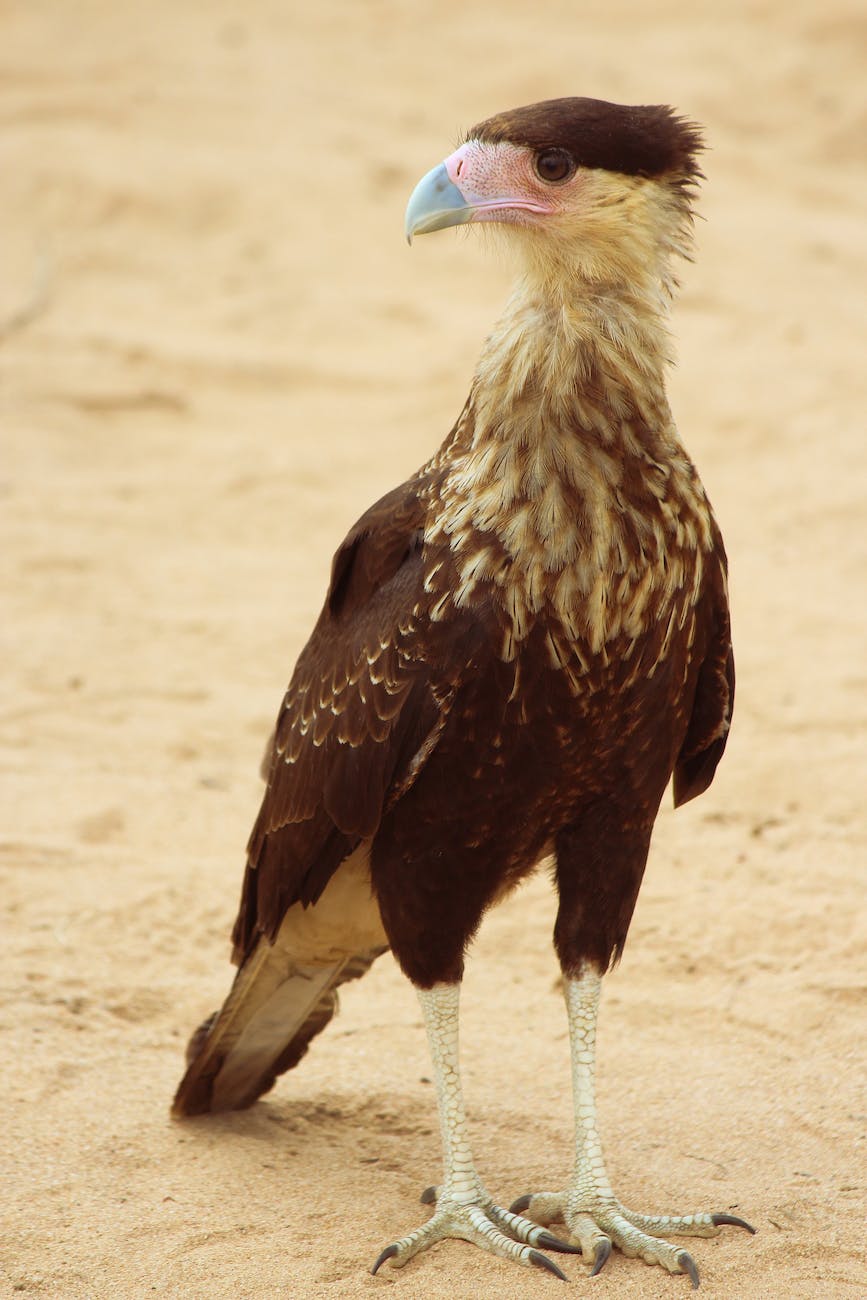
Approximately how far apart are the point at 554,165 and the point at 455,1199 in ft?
7.57

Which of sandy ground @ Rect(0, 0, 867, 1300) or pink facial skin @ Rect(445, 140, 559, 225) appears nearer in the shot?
pink facial skin @ Rect(445, 140, 559, 225)

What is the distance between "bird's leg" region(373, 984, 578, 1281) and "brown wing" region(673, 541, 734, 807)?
2.66 feet

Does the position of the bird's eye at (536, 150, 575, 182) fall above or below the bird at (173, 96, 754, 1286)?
above

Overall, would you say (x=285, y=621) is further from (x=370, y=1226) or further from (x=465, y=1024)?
(x=370, y=1226)

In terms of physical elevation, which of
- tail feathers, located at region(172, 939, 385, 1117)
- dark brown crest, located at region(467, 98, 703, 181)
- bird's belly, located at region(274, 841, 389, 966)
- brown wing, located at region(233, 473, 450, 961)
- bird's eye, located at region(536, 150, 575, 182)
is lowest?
tail feathers, located at region(172, 939, 385, 1117)

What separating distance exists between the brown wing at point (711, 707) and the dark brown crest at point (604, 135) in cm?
85

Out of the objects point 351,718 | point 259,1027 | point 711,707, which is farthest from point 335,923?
point 711,707

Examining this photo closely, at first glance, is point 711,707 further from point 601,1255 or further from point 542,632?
point 601,1255

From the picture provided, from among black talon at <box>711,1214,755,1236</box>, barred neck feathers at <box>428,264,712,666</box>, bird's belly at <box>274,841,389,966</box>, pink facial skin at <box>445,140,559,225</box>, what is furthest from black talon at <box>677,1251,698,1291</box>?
pink facial skin at <box>445,140,559,225</box>

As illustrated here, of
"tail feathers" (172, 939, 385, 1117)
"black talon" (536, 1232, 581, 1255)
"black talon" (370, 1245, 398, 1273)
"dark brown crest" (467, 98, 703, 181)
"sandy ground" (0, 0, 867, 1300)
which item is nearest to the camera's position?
"dark brown crest" (467, 98, 703, 181)

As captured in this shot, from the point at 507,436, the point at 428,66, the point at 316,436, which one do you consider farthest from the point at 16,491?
the point at 428,66

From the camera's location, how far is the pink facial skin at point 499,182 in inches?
129

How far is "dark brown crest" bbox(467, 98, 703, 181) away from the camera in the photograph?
10.5 ft

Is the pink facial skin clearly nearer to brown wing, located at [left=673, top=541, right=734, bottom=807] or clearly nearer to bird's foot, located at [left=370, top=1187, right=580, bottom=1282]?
brown wing, located at [left=673, top=541, right=734, bottom=807]
